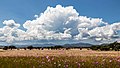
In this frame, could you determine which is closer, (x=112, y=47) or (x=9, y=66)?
(x=9, y=66)

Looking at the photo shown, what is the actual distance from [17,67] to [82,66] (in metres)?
2.90

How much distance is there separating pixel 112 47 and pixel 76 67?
89463 mm

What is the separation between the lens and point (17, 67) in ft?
41.1

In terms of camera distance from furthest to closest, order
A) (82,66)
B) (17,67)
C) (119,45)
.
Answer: (119,45)
(82,66)
(17,67)

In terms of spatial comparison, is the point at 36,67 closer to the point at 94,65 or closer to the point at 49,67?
the point at 49,67

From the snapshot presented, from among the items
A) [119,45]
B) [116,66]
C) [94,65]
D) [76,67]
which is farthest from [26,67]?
[119,45]

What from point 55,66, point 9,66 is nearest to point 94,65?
point 55,66

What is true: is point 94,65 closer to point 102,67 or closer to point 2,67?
point 102,67

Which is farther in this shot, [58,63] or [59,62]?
[59,62]

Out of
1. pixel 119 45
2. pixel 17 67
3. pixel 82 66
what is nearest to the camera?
pixel 17 67

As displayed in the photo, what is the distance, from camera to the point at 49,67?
12.7 metres

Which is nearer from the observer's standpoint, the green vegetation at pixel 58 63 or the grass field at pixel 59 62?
the green vegetation at pixel 58 63

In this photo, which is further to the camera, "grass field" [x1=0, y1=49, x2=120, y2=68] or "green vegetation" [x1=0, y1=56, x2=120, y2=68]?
"grass field" [x1=0, y1=49, x2=120, y2=68]

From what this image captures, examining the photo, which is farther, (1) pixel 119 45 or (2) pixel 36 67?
(1) pixel 119 45
